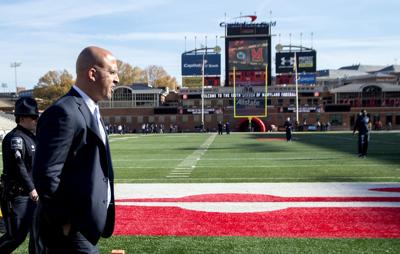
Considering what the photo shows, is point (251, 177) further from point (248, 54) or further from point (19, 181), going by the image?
point (248, 54)

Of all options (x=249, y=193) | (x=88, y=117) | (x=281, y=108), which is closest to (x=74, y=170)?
(x=88, y=117)

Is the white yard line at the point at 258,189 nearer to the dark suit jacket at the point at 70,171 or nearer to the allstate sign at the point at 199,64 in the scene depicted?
the dark suit jacket at the point at 70,171

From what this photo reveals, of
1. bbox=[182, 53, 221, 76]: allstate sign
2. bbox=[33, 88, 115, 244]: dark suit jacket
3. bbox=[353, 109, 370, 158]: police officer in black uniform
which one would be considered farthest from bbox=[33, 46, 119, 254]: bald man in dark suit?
bbox=[182, 53, 221, 76]: allstate sign

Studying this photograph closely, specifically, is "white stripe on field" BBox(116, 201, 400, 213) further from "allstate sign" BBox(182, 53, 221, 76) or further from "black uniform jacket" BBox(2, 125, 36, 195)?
"allstate sign" BBox(182, 53, 221, 76)

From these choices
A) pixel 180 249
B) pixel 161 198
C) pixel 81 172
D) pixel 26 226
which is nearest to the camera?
pixel 81 172

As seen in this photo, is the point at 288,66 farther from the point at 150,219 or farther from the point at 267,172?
the point at 150,219

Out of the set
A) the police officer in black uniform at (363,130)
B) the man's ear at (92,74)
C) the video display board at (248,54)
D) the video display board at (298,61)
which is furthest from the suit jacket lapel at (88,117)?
the video display board at (298,61)

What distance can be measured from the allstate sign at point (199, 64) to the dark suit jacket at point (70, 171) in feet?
237

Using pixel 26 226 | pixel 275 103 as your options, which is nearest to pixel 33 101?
pixel 26 226

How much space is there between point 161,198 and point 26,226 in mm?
4548

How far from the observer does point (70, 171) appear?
9.21 feet

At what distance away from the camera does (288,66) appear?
72.4 meters

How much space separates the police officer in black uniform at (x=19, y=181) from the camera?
4484 millimetres

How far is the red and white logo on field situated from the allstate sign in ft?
212
